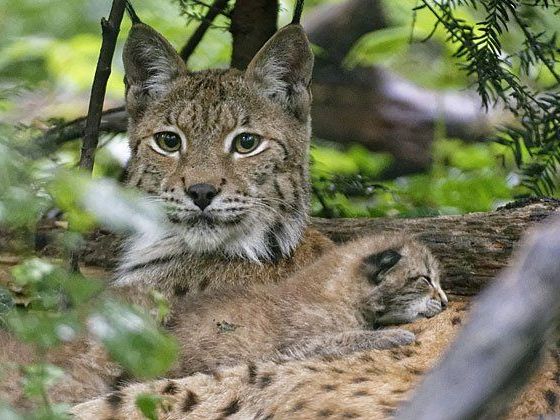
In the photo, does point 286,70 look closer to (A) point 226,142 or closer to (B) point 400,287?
(A) point 226,142

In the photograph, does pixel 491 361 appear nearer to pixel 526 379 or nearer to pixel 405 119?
pixel 526 379

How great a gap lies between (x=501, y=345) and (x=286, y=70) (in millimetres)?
4259

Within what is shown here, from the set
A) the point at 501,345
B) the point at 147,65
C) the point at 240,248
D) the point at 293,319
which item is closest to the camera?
the point at 501,345

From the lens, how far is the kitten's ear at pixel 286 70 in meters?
6.61

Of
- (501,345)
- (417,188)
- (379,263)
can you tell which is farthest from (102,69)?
(501,345)

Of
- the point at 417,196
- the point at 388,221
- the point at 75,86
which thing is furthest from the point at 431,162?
the point at 388,221

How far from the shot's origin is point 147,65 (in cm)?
676

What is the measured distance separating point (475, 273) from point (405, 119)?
20.3 ft

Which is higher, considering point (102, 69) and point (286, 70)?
point (102, 69)

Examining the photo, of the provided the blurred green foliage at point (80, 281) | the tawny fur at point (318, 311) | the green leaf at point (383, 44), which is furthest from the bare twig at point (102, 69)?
the green leaf at point (383, 44)

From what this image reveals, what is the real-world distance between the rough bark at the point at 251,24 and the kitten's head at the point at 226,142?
3.25 ft

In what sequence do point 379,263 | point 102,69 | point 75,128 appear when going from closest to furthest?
point 379,263 < point 102,69 < point 75,128

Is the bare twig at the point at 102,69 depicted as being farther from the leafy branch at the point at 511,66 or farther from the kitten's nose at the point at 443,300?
the kitten's nose at the point at 443,300

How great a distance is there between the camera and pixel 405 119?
12469 millimetres
